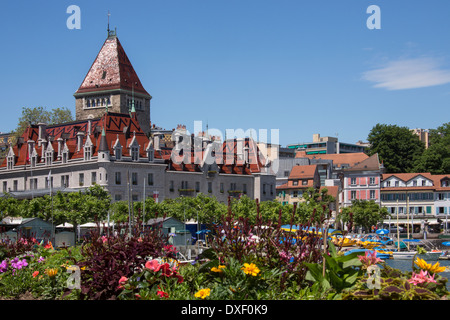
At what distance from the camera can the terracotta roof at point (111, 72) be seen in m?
117

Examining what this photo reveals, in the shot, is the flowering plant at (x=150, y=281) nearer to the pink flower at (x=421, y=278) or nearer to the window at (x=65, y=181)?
the pink flower at (x=421, y=278)

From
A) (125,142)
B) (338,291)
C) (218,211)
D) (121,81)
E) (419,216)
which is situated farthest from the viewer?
(121,81)

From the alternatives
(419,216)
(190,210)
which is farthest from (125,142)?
(419,216)

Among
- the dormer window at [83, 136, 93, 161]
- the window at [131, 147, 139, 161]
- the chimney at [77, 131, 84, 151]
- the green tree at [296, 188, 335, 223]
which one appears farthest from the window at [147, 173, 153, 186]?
the green tree at [296, 188, 335, 223]

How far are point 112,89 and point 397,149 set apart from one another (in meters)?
54.1

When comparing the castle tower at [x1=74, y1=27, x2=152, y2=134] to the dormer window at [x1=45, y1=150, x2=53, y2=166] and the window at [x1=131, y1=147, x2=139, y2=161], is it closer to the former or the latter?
the dormer window at [x1=45, y1=150, x2=53, y2=166]

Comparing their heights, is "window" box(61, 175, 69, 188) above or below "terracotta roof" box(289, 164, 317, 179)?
below

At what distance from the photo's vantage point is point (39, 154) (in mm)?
94875

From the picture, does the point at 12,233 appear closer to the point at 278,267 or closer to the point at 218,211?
the point at 218,211

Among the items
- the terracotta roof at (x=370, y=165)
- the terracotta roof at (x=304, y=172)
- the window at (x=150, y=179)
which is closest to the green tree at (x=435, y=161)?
the terracotta roof at (x=370, y=165)

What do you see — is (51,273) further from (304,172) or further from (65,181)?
(304,172)

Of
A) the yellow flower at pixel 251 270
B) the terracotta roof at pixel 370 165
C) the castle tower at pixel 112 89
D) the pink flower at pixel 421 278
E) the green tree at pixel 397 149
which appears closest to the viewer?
the pink flower at pixel 421 278

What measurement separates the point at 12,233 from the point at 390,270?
3731cm

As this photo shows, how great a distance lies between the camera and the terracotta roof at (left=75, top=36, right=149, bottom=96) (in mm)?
117062
